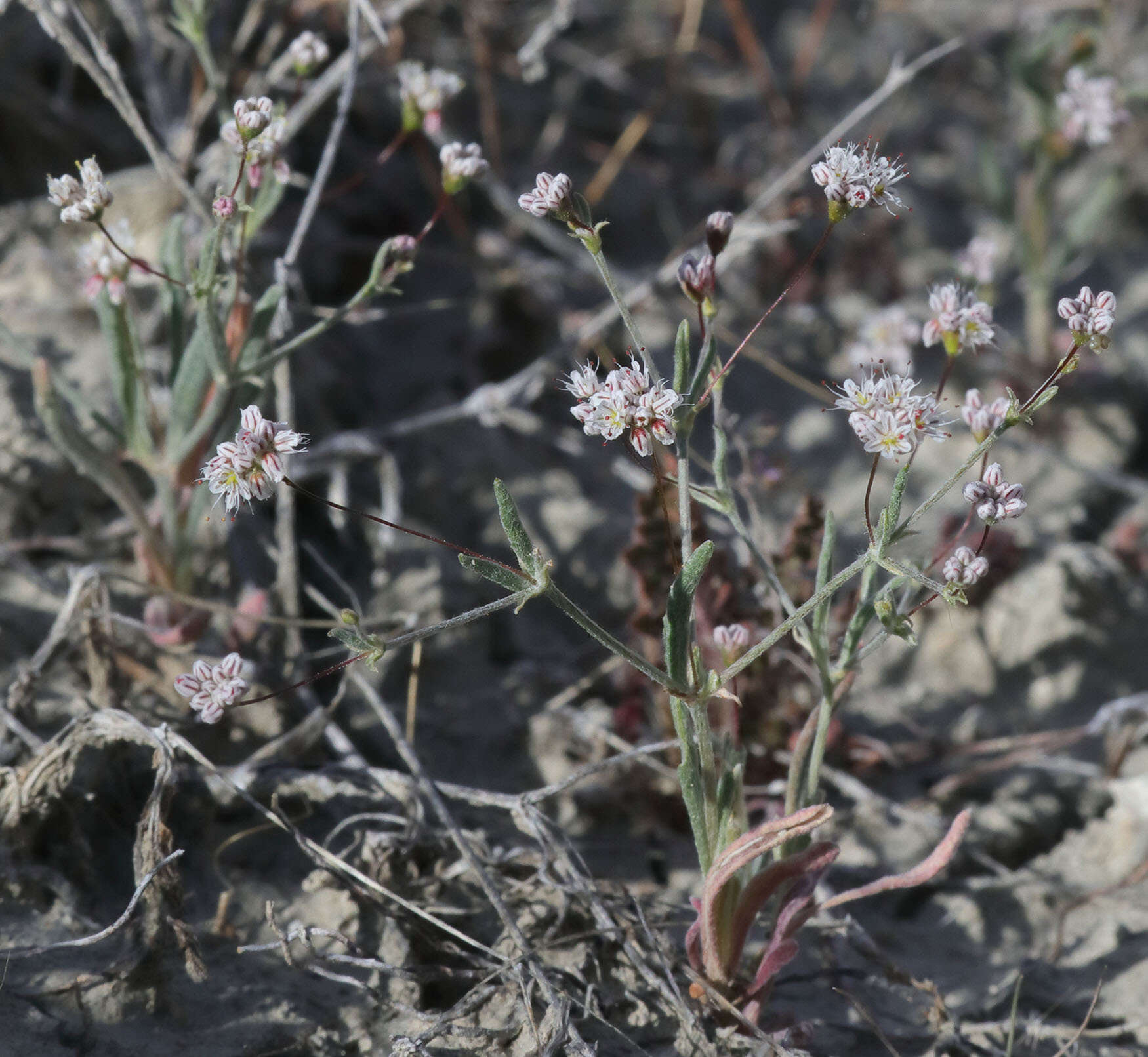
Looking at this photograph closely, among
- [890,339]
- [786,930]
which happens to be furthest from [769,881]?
[890,339]

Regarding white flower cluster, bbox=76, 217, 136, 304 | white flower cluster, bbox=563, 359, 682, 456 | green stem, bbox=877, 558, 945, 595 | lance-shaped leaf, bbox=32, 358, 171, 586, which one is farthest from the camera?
white flower cluster, bbox=76, 217, 136, 304

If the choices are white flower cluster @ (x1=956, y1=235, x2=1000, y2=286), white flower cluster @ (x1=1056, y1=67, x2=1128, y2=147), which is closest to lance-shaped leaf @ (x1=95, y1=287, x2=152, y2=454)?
white flower cluster @ (x1=956, y1=235, x2=1000, y2=286)

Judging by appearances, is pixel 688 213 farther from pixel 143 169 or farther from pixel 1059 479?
pixel 143 169

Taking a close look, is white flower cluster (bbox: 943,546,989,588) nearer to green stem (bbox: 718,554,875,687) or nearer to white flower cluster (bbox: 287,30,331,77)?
green stem (bbox: 718,554,875,687)

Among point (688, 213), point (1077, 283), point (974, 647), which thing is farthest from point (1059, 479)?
point (688, 213)

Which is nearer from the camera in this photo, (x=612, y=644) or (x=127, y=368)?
(x=612, y=644)

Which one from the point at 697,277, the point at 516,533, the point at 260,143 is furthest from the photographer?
the point at 260,143

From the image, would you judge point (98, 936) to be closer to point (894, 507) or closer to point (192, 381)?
point (192, 381)
